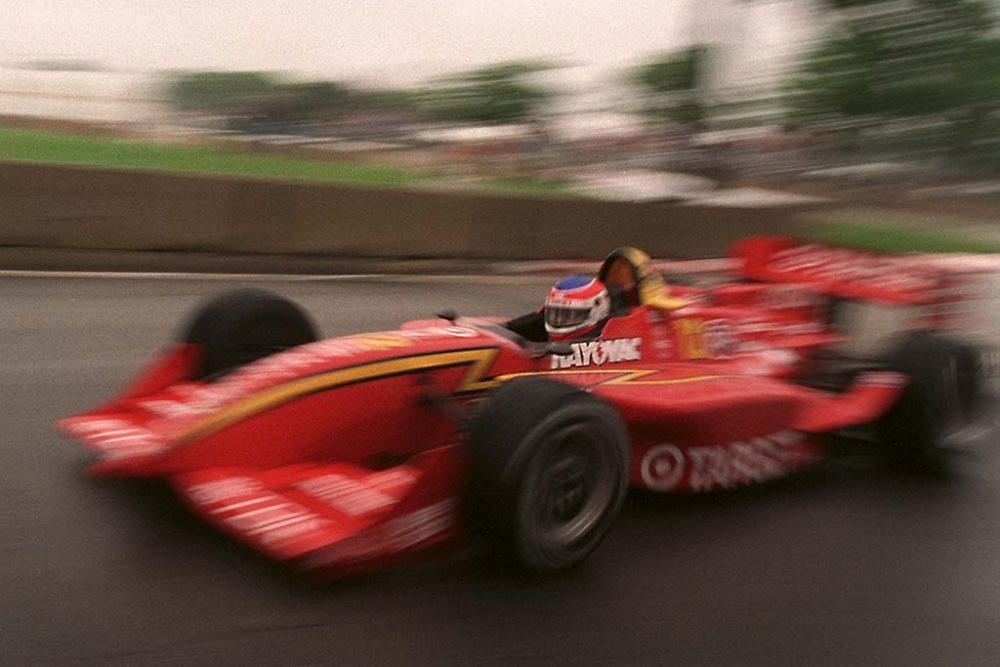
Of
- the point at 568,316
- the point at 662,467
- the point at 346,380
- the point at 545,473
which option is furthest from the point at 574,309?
the point at 545,473

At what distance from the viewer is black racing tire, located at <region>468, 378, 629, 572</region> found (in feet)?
10.1

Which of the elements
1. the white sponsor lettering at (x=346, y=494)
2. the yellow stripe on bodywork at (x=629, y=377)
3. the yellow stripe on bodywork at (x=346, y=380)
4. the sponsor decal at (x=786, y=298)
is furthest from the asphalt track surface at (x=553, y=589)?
the sponsor decal at (x=786, y=298)

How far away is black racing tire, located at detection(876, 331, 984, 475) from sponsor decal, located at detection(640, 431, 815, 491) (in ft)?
1.69

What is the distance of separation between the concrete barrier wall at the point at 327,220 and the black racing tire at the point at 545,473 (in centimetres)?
653

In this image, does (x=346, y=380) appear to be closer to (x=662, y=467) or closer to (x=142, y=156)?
(x=662, y=467)

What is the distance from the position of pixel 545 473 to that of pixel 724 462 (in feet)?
3.69

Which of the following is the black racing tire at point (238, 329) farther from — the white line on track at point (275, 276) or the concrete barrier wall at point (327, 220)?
the concrete barrier wall at point (327, 220)

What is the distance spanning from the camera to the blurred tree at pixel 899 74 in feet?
48.5

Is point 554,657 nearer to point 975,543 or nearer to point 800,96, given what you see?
point 975,543

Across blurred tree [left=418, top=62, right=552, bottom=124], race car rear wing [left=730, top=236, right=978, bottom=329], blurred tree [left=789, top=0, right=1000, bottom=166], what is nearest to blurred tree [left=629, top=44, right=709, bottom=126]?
blurred tree [left=789, top=0, right=1000, bottom=166]

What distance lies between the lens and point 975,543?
3.90m

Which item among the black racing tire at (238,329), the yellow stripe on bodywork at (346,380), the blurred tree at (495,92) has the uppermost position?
the blurred tree at (495,92)

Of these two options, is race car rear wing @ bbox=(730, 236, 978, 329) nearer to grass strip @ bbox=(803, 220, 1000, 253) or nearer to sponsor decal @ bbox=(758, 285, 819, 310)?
sponsor decal @ bbox=(758, 285, 819, 310)

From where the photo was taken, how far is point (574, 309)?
4.36 metres
